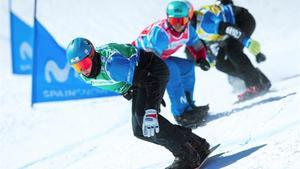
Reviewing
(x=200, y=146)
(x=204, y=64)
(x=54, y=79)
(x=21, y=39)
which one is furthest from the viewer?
(x=21, y=39)

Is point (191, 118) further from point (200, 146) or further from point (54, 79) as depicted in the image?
point (54, 79)

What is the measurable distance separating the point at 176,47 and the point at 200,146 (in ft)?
6.28

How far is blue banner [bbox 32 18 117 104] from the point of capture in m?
9.99

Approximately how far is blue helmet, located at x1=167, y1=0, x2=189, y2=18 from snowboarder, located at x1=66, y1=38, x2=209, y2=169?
4.76 feet

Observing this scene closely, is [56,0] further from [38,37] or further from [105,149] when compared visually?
[105,149]

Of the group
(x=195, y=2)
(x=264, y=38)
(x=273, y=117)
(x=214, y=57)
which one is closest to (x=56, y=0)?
(x=195, y=2)

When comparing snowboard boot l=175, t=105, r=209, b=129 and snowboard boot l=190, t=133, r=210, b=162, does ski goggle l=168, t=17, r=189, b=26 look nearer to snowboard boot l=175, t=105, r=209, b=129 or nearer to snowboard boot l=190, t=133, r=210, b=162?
snowboard boot l=175, t=105, r=209, b=129

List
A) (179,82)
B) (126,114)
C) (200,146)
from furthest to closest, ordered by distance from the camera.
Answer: (126,114), (179,82), (200,146)

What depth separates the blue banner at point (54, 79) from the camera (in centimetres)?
999

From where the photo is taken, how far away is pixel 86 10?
17.5 meters

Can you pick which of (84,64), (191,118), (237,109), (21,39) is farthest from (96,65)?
(21,39)

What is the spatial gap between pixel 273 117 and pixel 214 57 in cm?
276

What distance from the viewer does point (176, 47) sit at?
23.6ft

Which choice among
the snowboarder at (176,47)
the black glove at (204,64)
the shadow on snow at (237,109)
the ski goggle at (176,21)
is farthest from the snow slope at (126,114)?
the ski goggle at (176,21)
